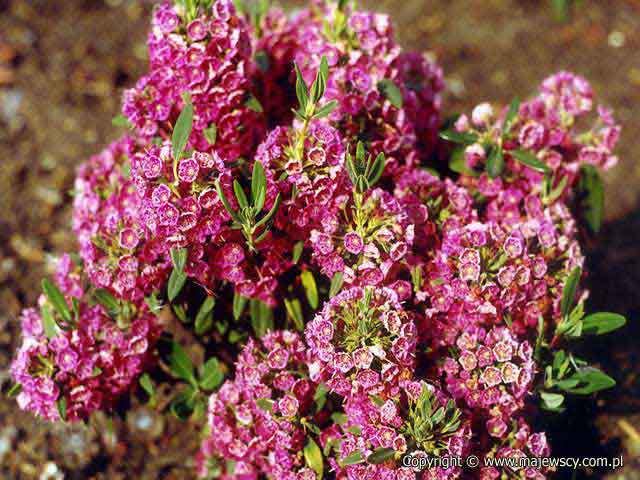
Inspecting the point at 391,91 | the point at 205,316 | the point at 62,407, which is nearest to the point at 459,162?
the point at 391,91

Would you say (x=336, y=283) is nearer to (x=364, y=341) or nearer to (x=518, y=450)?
(x=364, y=341)

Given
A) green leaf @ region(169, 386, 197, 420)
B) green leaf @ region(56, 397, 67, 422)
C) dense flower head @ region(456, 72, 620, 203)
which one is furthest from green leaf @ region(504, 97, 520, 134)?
green leaf @ region(56, 397, 67, 422)

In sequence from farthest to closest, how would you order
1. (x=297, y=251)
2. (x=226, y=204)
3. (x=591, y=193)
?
(x=591, y=193)
(x=297, y=251)
(x=226, y=204)

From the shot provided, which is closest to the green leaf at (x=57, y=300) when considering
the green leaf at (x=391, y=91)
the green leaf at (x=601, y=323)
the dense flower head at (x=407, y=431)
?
the dense flower head at (x=407, y=431)

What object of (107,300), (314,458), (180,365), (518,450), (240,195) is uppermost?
(240,195)

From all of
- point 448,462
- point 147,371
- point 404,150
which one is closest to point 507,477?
point 448,462

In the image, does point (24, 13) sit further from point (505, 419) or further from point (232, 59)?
point (505, 419)

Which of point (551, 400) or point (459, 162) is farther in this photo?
point (459, 162)

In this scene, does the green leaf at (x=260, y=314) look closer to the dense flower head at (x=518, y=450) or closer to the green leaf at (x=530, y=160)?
the dense flower head at (x=518, y=450)
